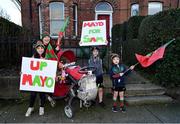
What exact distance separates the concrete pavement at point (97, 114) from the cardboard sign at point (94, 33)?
1.67 m

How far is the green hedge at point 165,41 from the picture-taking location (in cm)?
589

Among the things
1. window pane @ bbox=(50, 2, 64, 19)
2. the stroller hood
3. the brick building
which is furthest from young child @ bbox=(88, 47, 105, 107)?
window pane @ bbox=(50, 2, 64, 19)

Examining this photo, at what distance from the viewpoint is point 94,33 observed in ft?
19.4

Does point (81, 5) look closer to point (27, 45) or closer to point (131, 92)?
point (27, 45)

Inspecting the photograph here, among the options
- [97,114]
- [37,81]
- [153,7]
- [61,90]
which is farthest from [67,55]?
[153,7]

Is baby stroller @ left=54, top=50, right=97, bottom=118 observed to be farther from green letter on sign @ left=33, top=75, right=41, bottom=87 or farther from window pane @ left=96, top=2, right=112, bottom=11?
window pane @ left=96, top=2, right=112, bottom=11

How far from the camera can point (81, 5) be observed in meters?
14.4

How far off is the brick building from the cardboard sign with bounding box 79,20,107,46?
6722mm

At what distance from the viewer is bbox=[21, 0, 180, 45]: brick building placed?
13547mm

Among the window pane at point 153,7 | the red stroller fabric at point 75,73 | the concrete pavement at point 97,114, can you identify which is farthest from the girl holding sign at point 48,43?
the window pane at point 153,7

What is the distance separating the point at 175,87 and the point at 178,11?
6.99 feet

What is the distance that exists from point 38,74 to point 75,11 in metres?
10.2

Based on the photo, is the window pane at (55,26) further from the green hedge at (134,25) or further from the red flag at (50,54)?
the red flag at (50,54)

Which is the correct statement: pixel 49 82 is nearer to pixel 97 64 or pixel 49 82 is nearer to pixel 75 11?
pixel 97 64
